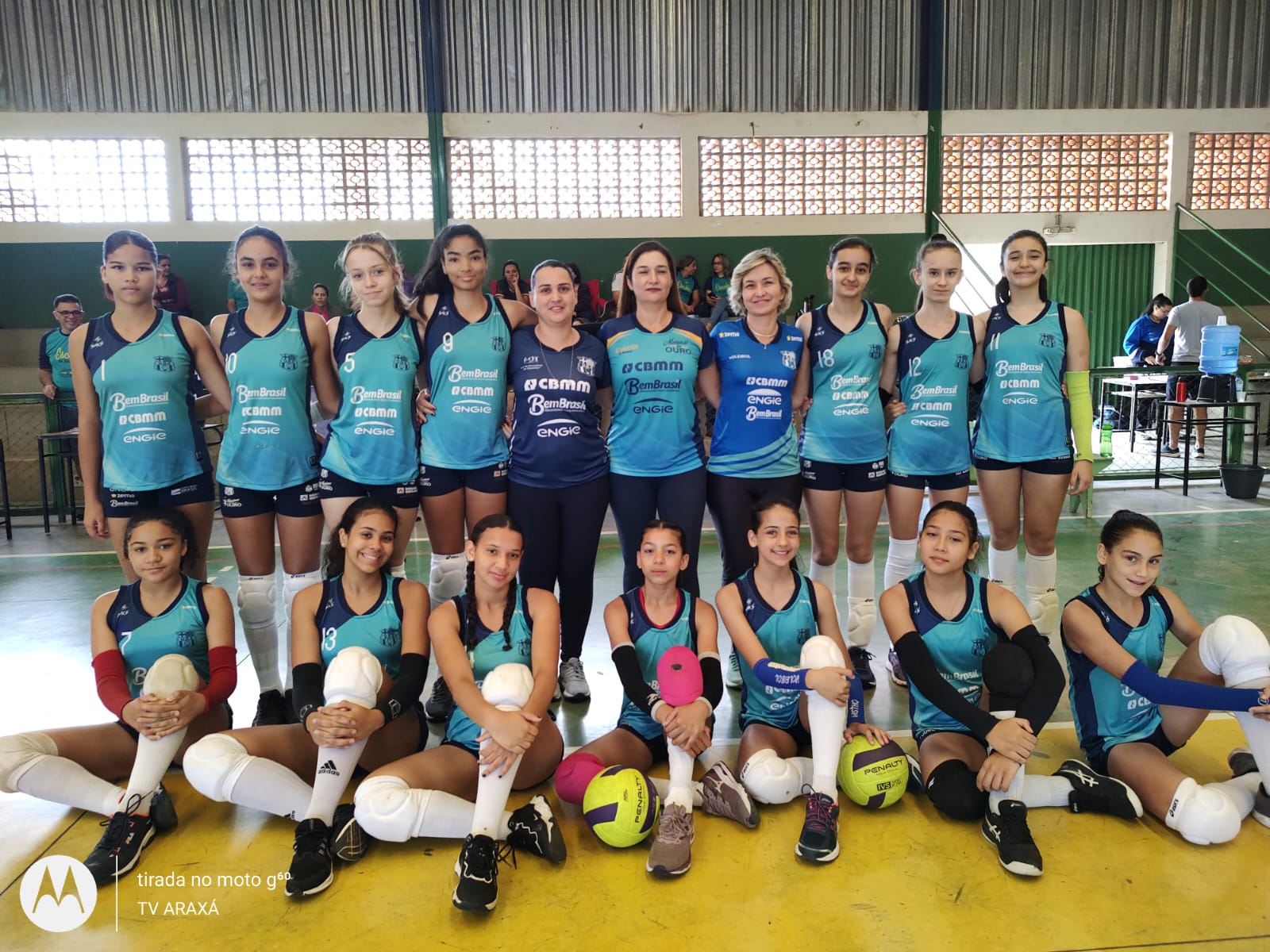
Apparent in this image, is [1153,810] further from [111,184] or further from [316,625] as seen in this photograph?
[111,184]

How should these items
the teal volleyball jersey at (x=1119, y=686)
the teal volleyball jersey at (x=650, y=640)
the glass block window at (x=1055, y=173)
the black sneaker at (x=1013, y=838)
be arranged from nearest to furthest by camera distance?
1. the black sneaker at (x=1013, y=838)
2. the teal volleyball jersey at (x=1119, y=686)
3. the teal volleyball jersey at (x=650, y=640)
4. the glass block window at (x=1055, y=173)

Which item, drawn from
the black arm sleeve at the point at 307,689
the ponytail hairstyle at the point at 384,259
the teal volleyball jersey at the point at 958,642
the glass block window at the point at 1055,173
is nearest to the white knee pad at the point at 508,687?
the black arm sleeve at the point at 307,689

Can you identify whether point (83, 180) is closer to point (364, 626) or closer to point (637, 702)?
point (364, 626)

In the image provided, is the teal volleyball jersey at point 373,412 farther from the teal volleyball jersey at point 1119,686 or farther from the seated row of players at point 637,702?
the teal volleyball jersey at point 1119,686

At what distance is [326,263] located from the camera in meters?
12.0

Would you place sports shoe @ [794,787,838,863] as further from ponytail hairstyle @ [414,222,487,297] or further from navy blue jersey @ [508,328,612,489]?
ponytail hairstyle @ [414,222,487,297]

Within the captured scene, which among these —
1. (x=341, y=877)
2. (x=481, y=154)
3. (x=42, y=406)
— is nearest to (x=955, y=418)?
(x=341, y=877)

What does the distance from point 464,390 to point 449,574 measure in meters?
0.73

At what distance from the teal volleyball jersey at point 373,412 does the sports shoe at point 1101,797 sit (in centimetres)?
247

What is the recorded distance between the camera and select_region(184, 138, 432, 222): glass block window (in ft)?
38.5

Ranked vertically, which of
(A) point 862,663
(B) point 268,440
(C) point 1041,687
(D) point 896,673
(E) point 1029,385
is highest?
(E) point 1029,385

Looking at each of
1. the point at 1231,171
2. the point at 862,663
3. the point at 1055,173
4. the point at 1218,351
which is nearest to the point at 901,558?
the point at 862,663

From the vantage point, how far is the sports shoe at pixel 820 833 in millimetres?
2318

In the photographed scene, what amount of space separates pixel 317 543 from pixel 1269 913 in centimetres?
315
